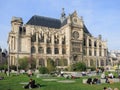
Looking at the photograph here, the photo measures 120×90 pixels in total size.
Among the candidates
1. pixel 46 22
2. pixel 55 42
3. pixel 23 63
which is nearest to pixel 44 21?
pixel 46 22

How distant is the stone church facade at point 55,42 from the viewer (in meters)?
88.8

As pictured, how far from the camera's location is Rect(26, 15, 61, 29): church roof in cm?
9904

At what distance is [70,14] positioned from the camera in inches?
3846

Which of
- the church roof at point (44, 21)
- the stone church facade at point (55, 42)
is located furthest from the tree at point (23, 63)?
the church roof at point (44, 21)

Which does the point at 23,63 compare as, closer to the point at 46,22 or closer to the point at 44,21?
the point at 44,21

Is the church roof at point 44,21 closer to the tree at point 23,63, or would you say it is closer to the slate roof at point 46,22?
the slate roof at point 46,22

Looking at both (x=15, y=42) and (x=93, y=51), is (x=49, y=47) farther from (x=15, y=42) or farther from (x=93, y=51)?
(x=93, y=51)

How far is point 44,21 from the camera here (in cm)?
10188

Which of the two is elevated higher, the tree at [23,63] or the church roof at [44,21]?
the church roof at [44,21]

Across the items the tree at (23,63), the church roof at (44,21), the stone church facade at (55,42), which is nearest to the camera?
the tree at (23,63)

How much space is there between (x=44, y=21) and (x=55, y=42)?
12.2 m

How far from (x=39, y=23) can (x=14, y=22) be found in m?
12.3

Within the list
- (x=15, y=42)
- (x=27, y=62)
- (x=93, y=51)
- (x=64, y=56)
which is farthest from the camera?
(x=93, y=51)

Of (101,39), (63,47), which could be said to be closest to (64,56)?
(63,47)
